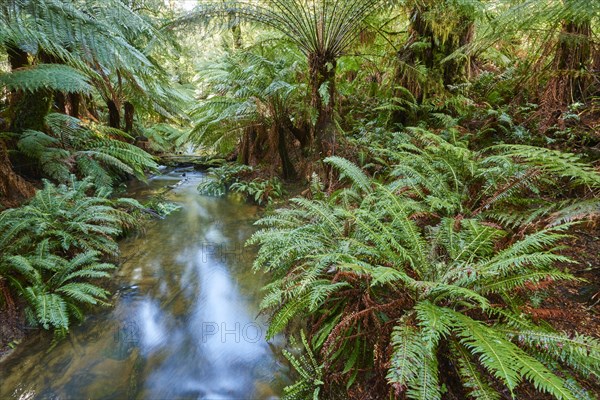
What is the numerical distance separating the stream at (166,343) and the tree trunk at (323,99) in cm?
176

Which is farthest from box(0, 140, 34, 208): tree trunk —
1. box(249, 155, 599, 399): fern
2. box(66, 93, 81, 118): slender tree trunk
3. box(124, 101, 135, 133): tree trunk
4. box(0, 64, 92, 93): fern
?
box(124, 101, 135, 133): tree trunk

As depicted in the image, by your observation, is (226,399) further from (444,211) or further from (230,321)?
(444,211)

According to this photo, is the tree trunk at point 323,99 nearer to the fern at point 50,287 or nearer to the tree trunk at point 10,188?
the fern at point 50,287

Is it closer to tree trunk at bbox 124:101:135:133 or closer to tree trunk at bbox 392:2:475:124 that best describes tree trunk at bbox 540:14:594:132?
tree trunk at bbox 392:2:475:124

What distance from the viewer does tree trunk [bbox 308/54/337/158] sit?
147 inches

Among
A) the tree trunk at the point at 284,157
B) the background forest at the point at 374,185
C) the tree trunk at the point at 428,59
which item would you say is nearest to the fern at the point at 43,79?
the background forest at the point at 374,185

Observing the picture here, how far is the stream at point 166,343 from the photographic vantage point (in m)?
1.92

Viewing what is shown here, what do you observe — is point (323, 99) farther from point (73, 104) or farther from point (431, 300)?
point (73, 104)

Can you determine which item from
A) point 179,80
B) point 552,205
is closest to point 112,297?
point 552,205

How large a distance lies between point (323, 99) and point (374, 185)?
129 centimetres

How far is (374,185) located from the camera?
340 centimetres

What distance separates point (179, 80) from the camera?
468 inches

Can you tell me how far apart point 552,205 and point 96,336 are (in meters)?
3.40

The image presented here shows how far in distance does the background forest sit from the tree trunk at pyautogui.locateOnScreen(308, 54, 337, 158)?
Result: 3cm
